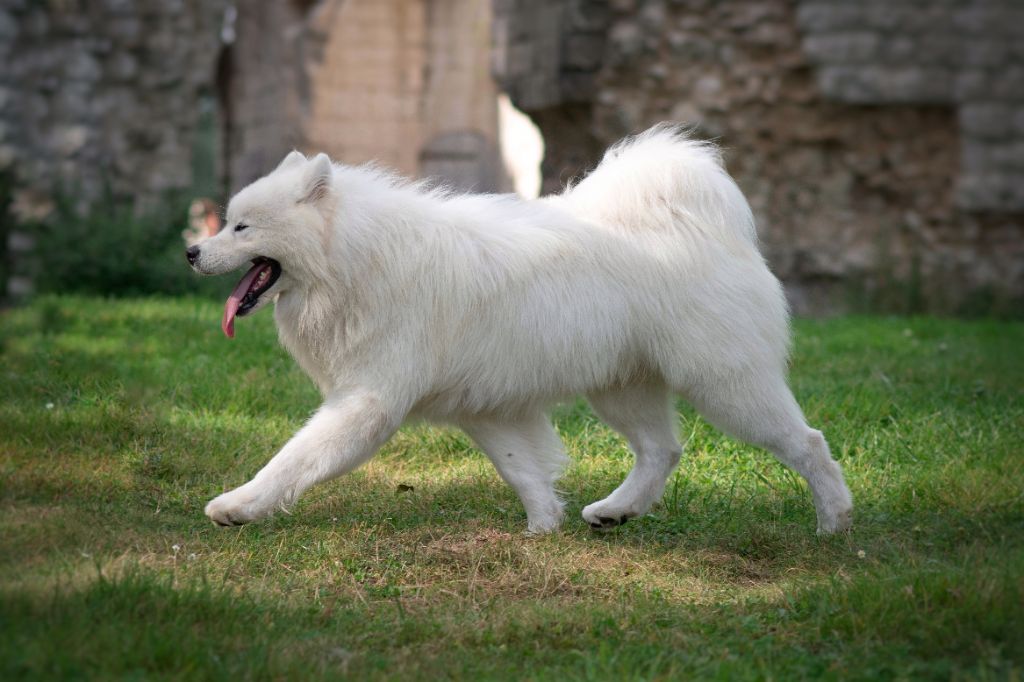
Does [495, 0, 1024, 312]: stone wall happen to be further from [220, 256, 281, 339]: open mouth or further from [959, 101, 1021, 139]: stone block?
[220, 256, 281, 339]: open mouth

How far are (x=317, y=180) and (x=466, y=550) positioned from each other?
1538 millimetres

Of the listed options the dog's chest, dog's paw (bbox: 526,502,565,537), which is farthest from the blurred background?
dog's paw (bbox: 526,502,565,537)

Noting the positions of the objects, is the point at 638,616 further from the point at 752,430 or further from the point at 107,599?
the point at 107,599

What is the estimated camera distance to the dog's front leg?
14.5 ft

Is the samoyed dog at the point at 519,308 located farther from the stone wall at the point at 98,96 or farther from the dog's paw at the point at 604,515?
the stone wall at the point at 98,96

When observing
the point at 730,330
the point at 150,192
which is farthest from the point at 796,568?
the point at 150,192

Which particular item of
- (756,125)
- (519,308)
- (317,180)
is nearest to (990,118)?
(756,125)

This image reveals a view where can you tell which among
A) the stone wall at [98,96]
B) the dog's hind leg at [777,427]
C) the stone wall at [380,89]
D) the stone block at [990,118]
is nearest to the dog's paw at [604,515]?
the dog's hind leg at [777,427]

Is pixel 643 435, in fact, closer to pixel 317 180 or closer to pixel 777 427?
pixel 777 427

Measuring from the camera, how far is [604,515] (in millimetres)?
5168

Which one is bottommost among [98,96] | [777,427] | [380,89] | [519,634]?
[519,634]

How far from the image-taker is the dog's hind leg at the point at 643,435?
5250 mm

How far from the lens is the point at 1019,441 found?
6137 millimetres

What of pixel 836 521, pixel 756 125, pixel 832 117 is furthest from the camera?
pixel 756 125
